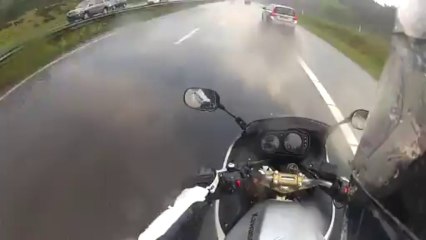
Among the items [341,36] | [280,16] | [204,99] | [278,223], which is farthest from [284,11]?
[278,223]

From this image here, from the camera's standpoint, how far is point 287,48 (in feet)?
7.32

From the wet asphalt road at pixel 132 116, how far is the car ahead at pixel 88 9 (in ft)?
0.40

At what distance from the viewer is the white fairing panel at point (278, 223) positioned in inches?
49.3

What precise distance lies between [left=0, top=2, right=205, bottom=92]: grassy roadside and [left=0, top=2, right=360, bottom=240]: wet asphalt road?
4 centimetres

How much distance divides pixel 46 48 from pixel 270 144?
3.37 ft

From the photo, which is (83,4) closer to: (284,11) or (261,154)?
(284,11)

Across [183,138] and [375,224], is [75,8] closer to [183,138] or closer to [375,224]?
[183,138]

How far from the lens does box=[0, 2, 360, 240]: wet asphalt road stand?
192 centimetres

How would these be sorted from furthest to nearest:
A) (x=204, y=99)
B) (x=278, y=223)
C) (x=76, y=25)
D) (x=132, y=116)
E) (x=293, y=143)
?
(x=76, y=25) → (x=132, y=116) → (x=204, y=99) → (x=293, y=143) → (x=278, y=223)

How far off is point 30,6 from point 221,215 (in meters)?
1.14

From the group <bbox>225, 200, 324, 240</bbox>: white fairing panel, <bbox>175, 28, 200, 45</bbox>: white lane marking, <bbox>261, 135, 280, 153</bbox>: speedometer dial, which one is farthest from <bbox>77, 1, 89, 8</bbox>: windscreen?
<bbox>225, 200, 324, 240</bbox>: white fairing panel

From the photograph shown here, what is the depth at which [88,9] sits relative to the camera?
222 centimetres

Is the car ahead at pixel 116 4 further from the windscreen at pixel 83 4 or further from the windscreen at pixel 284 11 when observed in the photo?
the windscreen at pixel 284 11

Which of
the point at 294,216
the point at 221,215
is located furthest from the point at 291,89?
the point at 294,216
